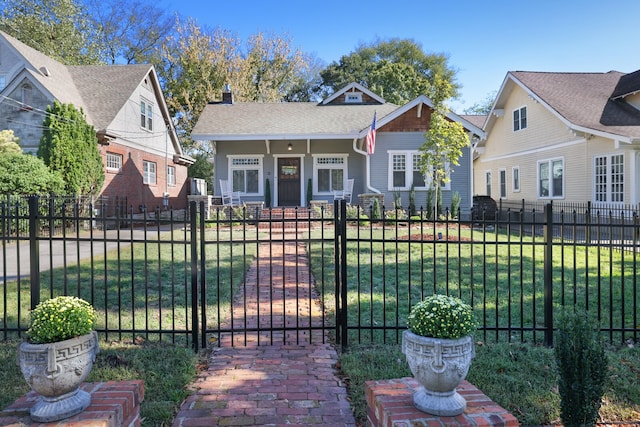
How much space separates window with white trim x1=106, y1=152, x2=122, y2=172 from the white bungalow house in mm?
4014

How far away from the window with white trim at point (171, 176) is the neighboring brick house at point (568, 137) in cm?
1806

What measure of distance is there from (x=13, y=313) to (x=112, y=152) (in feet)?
48.5

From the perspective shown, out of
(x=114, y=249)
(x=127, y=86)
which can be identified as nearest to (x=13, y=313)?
(x=114, y=249)

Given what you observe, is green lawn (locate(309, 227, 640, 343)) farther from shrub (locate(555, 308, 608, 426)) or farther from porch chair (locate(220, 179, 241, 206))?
porch chair (locate(220, 179, 241, 206))

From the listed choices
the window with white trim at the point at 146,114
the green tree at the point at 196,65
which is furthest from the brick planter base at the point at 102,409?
the green tree at the point at 196,65

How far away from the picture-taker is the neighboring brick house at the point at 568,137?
15328 millimetres

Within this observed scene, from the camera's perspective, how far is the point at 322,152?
63.7 feet

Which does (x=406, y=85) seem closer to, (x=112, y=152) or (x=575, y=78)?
(x=575, y=78)

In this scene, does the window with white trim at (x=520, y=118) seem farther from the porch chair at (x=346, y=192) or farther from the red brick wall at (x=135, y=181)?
the red brick wall at (x=135, y=181)

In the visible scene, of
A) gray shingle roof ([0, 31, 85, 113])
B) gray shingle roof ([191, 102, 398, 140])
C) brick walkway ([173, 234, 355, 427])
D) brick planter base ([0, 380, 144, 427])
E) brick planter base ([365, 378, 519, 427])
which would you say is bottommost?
brick walkway ([173, 234, 355, 427])

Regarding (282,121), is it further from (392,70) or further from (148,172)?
(392,70)

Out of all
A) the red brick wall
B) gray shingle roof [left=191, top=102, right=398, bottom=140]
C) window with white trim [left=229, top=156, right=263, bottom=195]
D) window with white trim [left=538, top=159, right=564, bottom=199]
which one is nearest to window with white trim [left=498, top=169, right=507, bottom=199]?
window with white trim [left=538, top=159, right=564, bottom=199]

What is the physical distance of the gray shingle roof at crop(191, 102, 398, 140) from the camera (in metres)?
18.1

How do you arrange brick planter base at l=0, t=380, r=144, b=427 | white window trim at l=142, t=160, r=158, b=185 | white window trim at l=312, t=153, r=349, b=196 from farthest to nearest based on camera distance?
white window trim at l=142, t=160, r=158, b=185 → white window trim at l=312, t=153, r=349, b=196 → brick planter base at l=0, t=380, r=144, b=427
